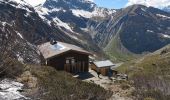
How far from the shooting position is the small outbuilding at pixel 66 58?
203ft

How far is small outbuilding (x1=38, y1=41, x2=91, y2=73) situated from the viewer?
203 ft

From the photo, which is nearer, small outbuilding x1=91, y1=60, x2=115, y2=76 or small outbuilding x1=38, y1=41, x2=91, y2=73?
small outbuilding x1=38, y1=41, x2=91, y2=73

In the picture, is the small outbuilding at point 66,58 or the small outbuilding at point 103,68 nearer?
the small outbuilding at point 66,58

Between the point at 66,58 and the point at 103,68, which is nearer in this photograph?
the point at 66,58

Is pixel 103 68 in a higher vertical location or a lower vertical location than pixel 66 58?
lower

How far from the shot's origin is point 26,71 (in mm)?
28328

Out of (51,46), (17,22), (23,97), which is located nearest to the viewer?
(17,22)

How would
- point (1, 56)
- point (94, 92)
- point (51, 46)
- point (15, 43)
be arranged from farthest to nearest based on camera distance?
1. point (51, 46)
2. point (94, 92)
3. point (1, 56)
4. point (15, 43)

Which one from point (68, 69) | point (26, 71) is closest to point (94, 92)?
point (26, 71)

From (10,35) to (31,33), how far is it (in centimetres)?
101

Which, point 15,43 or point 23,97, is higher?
point 15,43

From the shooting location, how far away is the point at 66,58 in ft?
206

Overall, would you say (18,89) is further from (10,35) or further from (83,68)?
(83,68)

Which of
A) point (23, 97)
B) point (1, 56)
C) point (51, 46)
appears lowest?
point (23, 97)
